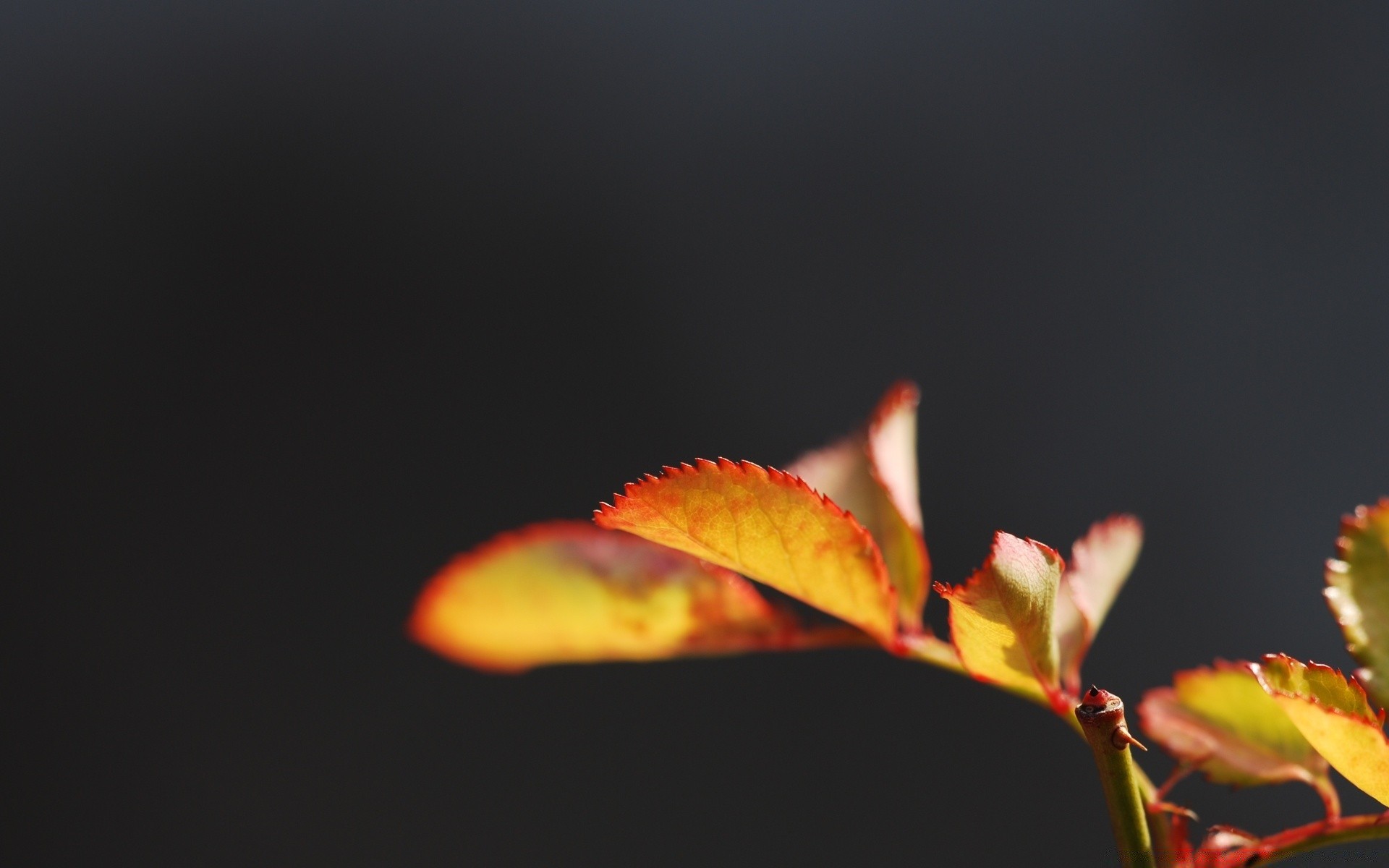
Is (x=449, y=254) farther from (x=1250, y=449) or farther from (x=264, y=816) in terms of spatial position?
(x=1250, y=449)

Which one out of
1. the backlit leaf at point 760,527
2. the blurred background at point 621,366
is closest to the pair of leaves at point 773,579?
the backlit leaf at point 760,527

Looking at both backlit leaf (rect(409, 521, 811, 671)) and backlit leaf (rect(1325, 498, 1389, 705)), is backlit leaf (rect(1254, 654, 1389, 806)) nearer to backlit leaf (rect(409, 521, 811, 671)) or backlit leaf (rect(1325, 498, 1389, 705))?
backlit leaf (rect(1325, 498, 1389, 705))

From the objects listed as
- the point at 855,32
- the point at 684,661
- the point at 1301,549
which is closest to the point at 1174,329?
the point at 1301,549

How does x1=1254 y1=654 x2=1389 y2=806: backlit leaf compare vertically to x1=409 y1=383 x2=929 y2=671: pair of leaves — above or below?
below

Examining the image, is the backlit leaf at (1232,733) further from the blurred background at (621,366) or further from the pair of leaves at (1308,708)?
the blurred background at (621,366)

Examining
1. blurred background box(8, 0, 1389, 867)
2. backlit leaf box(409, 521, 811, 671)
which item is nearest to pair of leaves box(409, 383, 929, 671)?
backlit leaf box(409, 521, 811, 671)

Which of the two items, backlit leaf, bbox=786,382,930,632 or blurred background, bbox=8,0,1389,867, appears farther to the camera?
blurred background, bbox=8,0,1389,867
